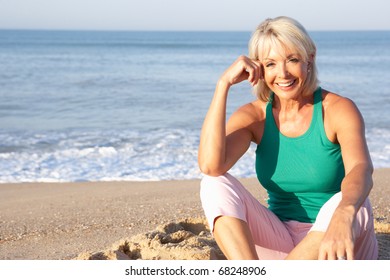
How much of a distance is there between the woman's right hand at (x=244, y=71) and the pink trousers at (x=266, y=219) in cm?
53

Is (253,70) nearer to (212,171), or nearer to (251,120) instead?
(251,120)

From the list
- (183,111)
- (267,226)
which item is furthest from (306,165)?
(183,111)

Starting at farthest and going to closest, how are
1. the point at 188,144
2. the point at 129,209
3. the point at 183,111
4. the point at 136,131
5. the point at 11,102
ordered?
the point at 11,102 < the point at 183,111 < the point at 136,131 < the point at 188,144 < the point at 129,209

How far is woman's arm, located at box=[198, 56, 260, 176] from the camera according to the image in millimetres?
3508

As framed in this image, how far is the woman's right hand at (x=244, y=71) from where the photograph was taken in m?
3.53

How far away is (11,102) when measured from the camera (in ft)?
54.1

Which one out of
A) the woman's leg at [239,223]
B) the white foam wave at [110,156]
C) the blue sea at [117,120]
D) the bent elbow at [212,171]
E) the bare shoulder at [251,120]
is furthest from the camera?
the blue sea at [117,120]

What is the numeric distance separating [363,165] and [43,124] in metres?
10.3

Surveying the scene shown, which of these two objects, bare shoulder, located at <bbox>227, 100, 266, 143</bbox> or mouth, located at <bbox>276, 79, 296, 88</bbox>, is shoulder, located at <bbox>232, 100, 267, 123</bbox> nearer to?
bare shoulder, located at <bbox>227, 100, 266, 143</bbox>

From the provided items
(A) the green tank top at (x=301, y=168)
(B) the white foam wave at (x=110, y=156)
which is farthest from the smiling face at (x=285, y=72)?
(B) the white foam wave at (x=110, y=156)

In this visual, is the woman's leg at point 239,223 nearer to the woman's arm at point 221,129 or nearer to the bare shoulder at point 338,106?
the woman's arm at point 221,129

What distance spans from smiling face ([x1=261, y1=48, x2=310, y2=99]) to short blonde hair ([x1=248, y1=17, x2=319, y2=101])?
0.08ft

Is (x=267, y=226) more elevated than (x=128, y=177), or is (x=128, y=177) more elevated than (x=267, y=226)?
(x=267, y=226)
